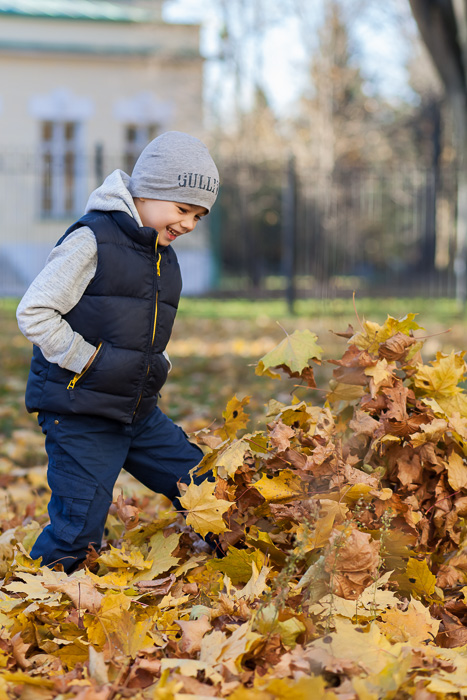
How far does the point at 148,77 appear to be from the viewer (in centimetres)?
1783

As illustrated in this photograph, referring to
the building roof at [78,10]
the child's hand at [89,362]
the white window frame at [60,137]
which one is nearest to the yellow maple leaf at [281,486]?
the child's hand at [89,362]

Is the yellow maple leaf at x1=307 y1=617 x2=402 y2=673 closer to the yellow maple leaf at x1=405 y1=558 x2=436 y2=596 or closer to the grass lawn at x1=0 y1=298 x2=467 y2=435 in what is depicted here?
the yellow maple leaf at x1=405 y1=558 x2=436 y2=596

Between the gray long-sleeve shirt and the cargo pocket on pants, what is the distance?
0.34 m

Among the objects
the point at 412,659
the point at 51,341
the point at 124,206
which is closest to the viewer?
the point at 412,659

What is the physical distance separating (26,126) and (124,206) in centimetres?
1639

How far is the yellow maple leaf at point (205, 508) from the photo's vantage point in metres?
2.08

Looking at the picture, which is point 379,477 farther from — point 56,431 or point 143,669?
point 56,431

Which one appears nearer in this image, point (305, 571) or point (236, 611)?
point (236, 611)

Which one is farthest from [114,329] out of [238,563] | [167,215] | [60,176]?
[60,176]

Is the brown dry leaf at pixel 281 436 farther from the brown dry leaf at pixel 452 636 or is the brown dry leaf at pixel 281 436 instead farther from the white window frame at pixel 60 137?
the white window frame at pixel 60 137

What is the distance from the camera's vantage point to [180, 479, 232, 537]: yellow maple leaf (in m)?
2.08

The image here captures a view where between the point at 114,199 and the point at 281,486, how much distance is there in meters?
1.03

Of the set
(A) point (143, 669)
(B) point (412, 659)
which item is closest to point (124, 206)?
(A) point (143, 669)

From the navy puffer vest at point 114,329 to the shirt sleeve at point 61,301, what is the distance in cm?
3
